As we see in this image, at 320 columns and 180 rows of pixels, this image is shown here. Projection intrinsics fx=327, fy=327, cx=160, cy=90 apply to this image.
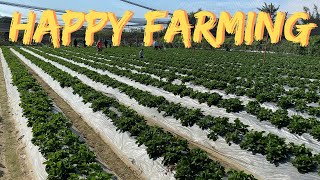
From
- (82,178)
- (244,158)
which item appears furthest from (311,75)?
(82,178)

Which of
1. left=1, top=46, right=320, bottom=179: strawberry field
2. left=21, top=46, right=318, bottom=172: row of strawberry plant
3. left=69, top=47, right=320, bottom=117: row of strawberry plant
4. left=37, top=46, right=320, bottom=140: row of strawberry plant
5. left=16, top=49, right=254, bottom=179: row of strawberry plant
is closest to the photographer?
left=16, top=49, right=254, bottom=179: row of strawberry plant

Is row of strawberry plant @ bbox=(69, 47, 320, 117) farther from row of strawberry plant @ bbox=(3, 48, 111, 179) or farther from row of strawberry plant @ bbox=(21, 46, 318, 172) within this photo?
row of strawberry plant @ bbox=(3, 48, 111, 179)

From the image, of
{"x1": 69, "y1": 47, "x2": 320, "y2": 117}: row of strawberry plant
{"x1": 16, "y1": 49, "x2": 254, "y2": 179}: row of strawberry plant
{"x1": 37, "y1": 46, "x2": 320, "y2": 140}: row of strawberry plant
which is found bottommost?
{"x1": 16, "y1": 49, "x2": 254, "y2": 179}: row of strawberry plant

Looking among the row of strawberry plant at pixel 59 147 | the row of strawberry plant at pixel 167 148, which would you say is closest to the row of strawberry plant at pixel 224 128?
the row of strawberry plant at pixel 167 148

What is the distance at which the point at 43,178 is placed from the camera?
762cm

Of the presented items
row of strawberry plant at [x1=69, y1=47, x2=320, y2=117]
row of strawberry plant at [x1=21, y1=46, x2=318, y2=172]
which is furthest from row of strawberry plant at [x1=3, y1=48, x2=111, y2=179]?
row of strawberry plant at [x1=69, y1=47, x2=320, y2=117]

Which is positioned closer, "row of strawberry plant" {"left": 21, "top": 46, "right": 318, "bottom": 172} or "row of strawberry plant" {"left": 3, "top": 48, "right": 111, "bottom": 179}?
"row of strawberry plant" {"left": 3, "top": 48, "right": 111, "bottom": 179}

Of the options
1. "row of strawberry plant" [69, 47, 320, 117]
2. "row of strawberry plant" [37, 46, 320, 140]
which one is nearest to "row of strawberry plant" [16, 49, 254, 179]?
"row of strawberry plant" [37, 46, 320, 140]

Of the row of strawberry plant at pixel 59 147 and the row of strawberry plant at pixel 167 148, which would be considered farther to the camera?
the row of strawberry plant at pixel 167 148

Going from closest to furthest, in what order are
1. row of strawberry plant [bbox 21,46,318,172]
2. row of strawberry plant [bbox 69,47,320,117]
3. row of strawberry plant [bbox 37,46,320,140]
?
row of strawberry plant [bbox 21,46,318,172] → row of strawberry plant [bbox 37,46,320,140] → row of strawberry plant [bbox 69,47,320,117]

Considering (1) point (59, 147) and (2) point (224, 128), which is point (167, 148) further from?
(1) point (59, 147)

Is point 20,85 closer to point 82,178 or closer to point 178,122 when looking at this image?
point 178,122

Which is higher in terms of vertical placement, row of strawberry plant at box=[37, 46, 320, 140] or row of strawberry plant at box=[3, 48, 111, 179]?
row of strawberry plant at box=[37, 46, 320, 140]

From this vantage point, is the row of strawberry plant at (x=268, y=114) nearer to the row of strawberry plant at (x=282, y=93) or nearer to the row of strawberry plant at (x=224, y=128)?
the row of strawberry plant at (x=282, y=93)
